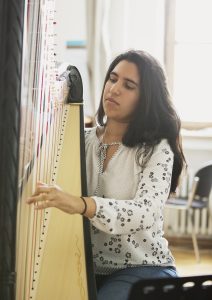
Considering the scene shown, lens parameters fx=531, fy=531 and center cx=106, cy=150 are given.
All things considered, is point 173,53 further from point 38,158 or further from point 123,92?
point 38,158

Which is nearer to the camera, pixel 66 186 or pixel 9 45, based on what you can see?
pixel 9 45

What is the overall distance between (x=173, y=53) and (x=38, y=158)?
9.75 ft

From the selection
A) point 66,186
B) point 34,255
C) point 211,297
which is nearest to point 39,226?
point 34,255

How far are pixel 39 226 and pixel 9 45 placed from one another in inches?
22.8

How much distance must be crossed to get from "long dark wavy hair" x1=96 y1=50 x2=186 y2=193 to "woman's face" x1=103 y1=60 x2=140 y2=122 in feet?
0.05

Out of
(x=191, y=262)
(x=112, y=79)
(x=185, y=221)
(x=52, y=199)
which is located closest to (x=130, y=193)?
(x=112, y=79)

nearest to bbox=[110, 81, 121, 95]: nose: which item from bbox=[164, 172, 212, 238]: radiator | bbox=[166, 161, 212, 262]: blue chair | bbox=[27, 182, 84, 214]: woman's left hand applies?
bbox=[27, 182, 84, 214]: woman's left hand

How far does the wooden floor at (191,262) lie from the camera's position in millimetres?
3400

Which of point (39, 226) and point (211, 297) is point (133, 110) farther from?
point (211, 297)

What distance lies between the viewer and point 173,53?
400 centimetres

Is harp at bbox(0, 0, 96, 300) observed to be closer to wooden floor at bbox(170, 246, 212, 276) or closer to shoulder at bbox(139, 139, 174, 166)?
shoulder at bbox(139, 139, 174, 166)

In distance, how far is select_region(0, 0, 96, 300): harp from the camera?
0.82 metres

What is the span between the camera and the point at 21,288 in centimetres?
106

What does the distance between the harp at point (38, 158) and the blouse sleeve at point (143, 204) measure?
5.1 inches
